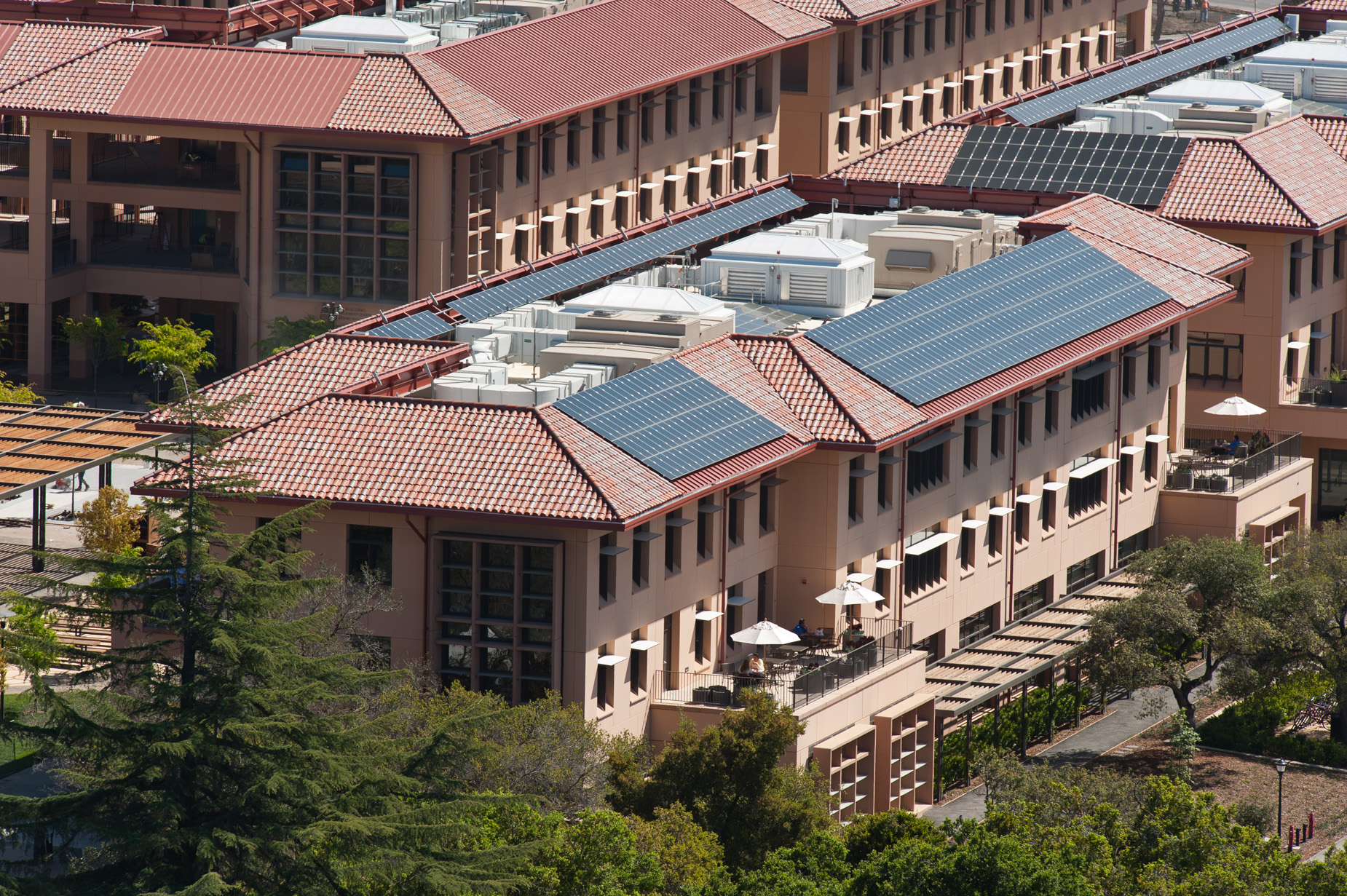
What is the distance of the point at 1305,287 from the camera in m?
102

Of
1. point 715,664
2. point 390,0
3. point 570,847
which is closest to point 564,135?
point 390,0

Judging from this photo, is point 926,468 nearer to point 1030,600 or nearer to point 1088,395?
point 1030,600

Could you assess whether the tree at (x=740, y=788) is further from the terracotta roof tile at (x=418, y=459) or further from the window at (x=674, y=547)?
the window at (x=674, y=547)

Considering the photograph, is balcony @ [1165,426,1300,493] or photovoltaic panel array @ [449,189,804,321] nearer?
photovoltaic panel array @ [449,189,804,321]

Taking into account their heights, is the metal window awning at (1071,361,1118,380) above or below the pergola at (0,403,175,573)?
above

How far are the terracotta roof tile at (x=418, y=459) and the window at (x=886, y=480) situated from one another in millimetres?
12340

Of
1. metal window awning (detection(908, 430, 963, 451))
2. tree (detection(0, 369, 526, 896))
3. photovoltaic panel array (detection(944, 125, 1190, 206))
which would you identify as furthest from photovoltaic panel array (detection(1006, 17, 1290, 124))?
tree (detection(0, 369, 526, 896))

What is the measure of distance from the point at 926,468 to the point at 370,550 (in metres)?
17.7

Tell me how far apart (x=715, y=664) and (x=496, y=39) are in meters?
35.5

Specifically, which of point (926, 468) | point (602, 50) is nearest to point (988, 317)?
point (926, 468)

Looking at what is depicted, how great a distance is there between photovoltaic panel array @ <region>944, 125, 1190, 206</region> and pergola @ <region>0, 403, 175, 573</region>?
106 ft

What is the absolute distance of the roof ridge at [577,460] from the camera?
65062 mm

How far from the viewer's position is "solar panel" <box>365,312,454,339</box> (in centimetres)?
8031

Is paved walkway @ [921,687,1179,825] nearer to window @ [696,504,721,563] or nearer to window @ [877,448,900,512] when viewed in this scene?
window @ [877,448,900,512]
